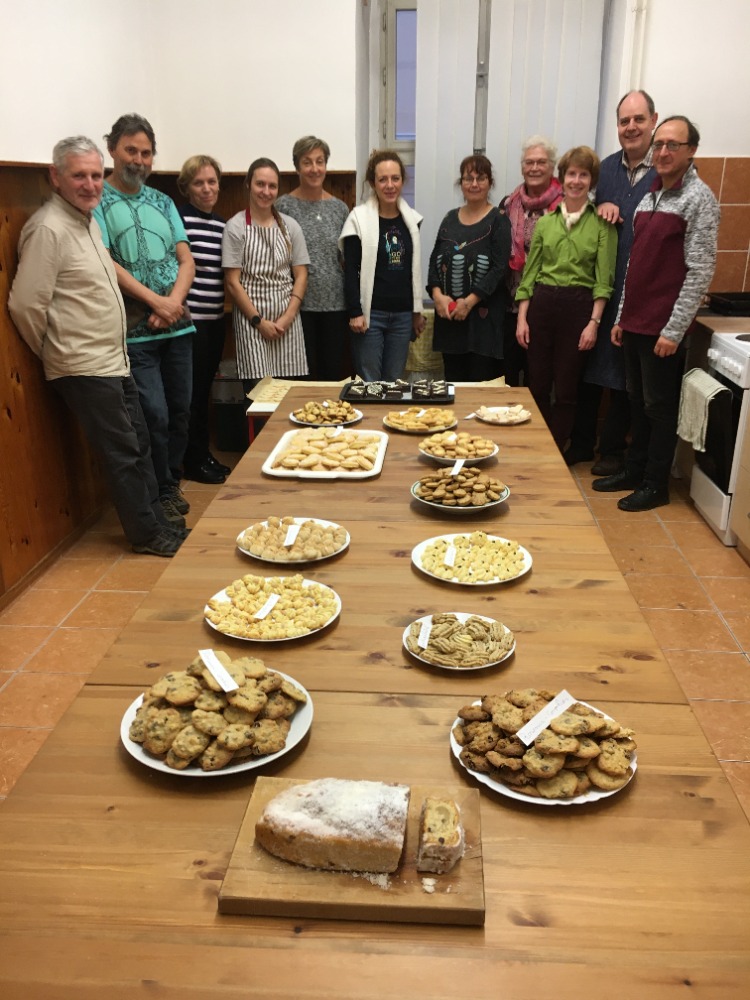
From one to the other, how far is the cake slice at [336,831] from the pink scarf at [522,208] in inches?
153

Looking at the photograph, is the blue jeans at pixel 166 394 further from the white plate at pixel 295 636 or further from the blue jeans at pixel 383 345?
the white plate at pixel 295 636

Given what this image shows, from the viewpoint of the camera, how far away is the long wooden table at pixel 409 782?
0.87 metres

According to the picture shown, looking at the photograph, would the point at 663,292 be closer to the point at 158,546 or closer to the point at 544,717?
the point at 158,546

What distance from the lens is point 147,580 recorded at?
11.3 feet

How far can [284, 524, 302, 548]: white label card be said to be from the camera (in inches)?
71.6

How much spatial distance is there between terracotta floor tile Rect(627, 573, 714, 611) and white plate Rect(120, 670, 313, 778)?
2.22 m

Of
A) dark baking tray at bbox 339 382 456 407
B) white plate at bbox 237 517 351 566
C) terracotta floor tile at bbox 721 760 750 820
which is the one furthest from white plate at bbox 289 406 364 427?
terracotta floor tile at bbox 721 760 750 820

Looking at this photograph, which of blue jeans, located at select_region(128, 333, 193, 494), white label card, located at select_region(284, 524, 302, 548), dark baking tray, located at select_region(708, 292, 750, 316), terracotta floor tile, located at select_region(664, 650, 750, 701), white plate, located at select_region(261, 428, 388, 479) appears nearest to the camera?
white label card, located at select_region(284, 524, 302, 548)

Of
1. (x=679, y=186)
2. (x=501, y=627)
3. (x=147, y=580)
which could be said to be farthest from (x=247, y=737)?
(x=679, y=186)

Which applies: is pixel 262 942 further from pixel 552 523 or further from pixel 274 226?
pixel 274 226

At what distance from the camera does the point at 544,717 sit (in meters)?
1.16

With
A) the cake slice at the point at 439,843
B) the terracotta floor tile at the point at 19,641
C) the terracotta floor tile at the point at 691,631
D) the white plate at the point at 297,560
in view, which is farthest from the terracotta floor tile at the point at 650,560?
the cake slice at the point at 439,843

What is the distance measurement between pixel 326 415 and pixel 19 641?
1.37 metres

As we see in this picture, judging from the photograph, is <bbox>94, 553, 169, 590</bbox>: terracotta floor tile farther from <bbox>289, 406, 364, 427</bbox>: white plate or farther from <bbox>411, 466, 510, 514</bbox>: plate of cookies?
<bbox>411, 466, 510, 514</bbox>: plate of cookies
